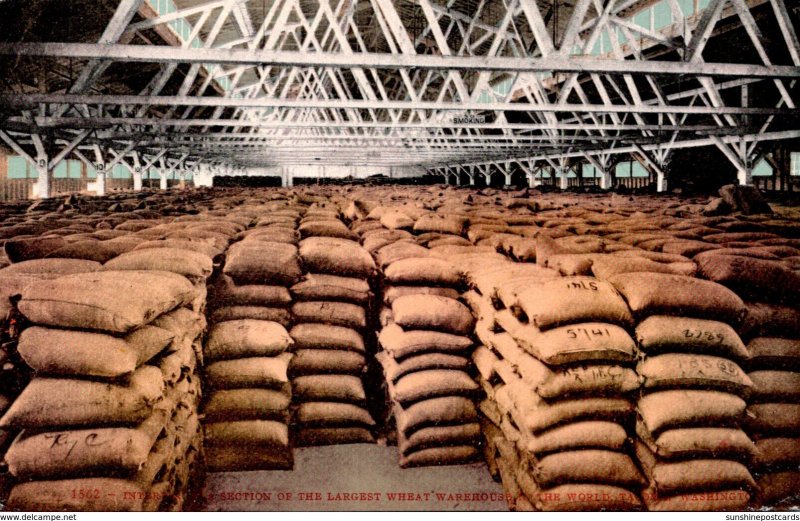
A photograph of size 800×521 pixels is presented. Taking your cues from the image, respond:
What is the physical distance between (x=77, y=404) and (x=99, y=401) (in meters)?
0.08

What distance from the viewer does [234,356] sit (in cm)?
343

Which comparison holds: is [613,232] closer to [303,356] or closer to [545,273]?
[545,273]

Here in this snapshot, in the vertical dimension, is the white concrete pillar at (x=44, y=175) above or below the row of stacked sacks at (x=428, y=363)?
above

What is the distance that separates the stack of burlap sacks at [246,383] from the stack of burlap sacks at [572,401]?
150 cm

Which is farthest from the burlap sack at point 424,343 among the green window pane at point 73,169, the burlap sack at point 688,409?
the green window pane at point 73,169

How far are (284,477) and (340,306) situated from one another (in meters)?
1.27

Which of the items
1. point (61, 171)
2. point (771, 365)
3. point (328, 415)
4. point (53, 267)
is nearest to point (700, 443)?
point (771, 365)

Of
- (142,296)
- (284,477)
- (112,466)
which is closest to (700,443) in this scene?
(284,477)

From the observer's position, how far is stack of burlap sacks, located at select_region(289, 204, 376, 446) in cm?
370

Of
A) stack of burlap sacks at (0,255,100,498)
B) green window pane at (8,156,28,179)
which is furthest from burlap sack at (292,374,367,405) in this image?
green window pane at (8,156,28,179)

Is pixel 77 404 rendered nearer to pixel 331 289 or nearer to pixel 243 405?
pixel 243 405

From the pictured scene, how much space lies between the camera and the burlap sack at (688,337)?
9.12ft

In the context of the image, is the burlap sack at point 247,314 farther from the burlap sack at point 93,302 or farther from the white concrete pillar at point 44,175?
the white concrete pillar at point 44,175

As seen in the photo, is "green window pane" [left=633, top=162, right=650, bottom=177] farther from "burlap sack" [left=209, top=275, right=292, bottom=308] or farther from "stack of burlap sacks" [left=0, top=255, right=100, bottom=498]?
"stack of burlap sacks" [left=0, top=255, right=100, bottom=498]
